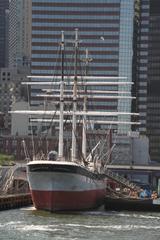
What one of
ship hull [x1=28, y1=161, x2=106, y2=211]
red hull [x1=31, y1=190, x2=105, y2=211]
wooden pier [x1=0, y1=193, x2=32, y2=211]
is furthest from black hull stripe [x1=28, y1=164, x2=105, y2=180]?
wooden pier [x1=0, y1=193, x2=32, y2=211]

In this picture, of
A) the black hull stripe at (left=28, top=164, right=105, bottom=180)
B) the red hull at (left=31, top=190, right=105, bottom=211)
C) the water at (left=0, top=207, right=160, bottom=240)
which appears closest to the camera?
the water at (left=0, top=207, right=160, bottom=240)

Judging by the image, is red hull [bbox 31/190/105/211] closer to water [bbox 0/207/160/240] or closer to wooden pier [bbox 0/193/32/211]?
water [bbox 0/207/160/240]

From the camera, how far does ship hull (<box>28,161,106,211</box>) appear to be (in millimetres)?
75938

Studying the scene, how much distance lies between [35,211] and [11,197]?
7686mm

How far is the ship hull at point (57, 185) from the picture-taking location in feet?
249

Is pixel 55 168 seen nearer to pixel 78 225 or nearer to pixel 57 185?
pixel 57 185

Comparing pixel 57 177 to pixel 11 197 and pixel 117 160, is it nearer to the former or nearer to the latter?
pixel 11 197

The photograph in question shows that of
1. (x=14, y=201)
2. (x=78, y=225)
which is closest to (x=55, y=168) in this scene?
(x=14, y=201)

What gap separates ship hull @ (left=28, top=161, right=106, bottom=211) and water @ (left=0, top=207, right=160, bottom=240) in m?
1.54

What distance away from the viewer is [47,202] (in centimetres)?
7650

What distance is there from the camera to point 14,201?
85188 millimetres

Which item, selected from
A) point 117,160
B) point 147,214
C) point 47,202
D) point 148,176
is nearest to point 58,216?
point 47,202

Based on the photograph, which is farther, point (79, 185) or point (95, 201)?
point (95, 201)

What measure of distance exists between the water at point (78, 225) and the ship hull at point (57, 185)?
5.06 feet
